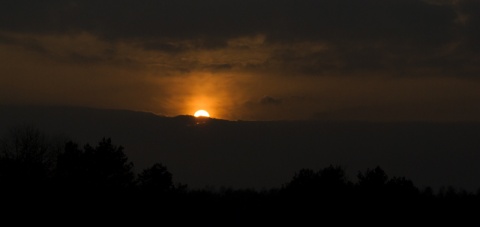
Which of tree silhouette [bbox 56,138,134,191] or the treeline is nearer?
the treeline

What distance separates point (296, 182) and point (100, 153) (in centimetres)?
3100

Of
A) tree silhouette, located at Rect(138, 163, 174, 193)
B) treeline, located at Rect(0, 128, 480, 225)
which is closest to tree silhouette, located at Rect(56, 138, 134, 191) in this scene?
tree silhouette, located at Rect(138, 163, 174, 193)

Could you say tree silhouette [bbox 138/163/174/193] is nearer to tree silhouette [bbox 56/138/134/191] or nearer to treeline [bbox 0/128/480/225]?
tree silhouette [bbox 56/138/134/191]

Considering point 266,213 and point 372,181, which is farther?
point 372,181

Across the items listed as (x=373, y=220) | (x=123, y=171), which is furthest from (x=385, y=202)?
(x=123, y=171)

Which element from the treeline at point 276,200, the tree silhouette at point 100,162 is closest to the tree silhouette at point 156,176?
the tree silhouette at point 100,162

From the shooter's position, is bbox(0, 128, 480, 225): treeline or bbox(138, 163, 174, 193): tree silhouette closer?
bbox(0, 128, 480, 225): treeline

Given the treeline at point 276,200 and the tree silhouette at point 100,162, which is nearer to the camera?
the treeline at point 276,200

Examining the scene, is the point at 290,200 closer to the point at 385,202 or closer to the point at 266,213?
the point at 266,213

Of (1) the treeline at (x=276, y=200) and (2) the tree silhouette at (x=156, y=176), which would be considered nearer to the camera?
(1) the treeline at (x=276, y=200)

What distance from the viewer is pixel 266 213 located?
49.5 metres

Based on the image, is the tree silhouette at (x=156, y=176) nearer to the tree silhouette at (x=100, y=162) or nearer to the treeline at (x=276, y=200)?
the tree silhouette at (x=100, y=162)

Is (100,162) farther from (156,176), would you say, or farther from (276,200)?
(276,200)

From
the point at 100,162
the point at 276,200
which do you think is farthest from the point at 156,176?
the point at 276,200
